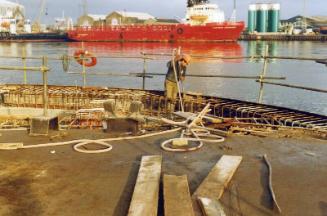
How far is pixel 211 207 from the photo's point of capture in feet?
13.4

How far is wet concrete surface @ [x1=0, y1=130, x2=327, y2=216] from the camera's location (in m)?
4.26

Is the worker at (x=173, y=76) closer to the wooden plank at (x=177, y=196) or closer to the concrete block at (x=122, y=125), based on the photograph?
the concrete block at (x=122, y=125)

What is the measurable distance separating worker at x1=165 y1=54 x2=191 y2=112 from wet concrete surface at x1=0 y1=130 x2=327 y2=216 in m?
4.60

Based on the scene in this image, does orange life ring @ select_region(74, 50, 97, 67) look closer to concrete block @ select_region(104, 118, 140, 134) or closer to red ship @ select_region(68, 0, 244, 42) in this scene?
concrete block @ select_region(104, 118, 140, 134)

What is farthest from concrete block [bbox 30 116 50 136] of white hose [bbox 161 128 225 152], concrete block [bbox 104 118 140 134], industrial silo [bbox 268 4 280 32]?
industrial silo [bbox 268 4 280 32]

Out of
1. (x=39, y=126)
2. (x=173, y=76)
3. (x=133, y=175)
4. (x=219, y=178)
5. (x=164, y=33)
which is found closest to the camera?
(x=219, y=178)

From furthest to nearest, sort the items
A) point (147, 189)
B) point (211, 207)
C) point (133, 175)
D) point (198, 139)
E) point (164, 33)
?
1. point (164, 33)
2. point (198, 139)
3. point (133, 175)
4. point (147, 189)
5. point (211, 207)

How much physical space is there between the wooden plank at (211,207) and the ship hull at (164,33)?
3221 inches

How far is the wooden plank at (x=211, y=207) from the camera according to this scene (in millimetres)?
3936

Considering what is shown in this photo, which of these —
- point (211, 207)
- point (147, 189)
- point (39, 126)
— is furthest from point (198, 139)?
point (39, 126)

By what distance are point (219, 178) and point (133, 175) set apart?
120 cm

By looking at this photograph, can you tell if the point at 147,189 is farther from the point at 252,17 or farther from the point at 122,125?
the point at 252,17

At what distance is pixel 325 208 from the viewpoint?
422cm

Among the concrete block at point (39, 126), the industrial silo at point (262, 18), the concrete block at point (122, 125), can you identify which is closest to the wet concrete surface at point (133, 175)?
the concrete block at point (39, 126)
